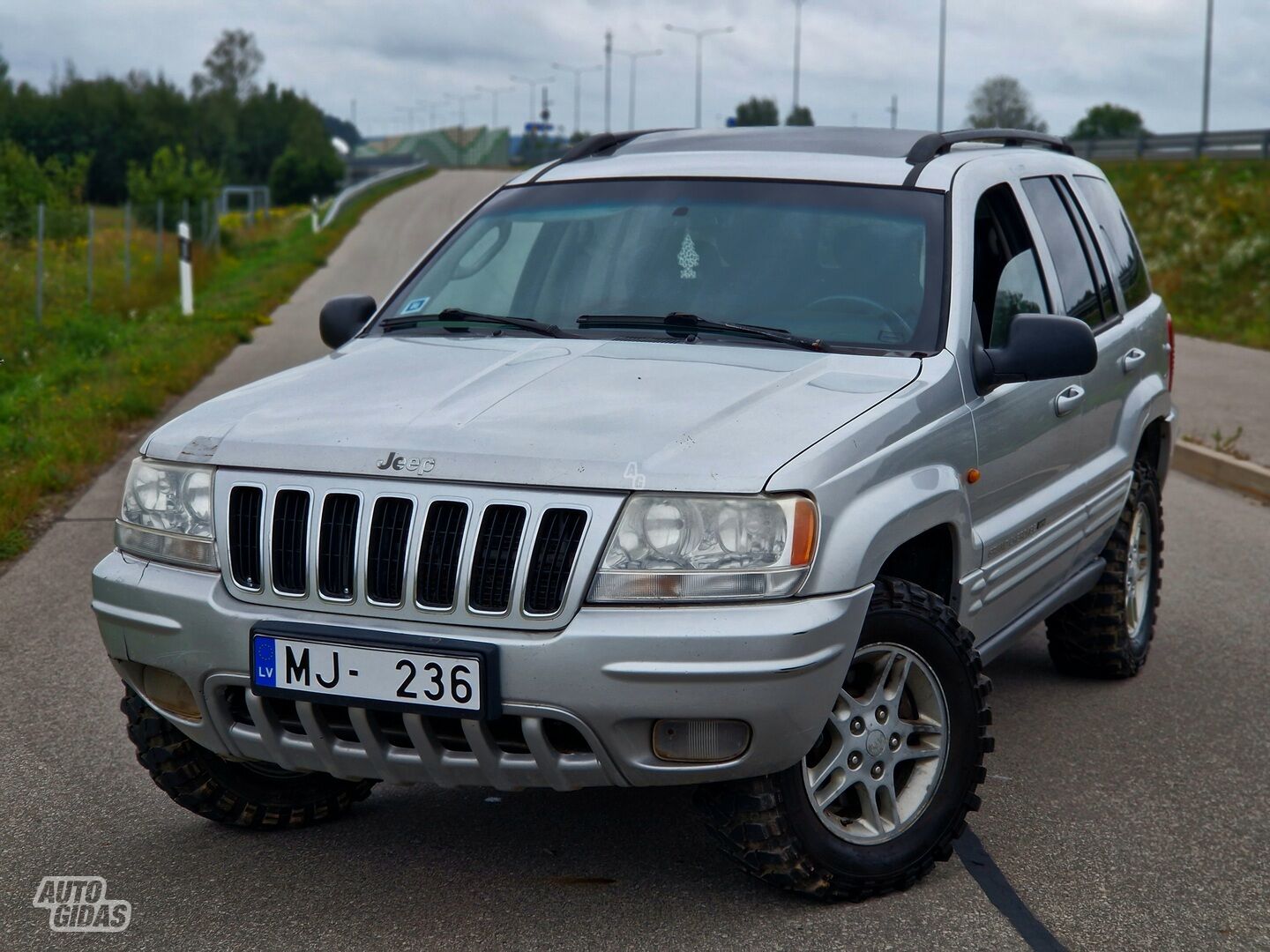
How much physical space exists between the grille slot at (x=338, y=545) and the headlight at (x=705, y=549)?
0.56 m

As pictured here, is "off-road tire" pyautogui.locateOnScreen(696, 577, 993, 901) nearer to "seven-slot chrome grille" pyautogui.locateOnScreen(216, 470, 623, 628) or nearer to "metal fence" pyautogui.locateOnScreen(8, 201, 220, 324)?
"seven-slot chrome grille" pyautogui.locateOnScreen(216, 470, 623, 628)

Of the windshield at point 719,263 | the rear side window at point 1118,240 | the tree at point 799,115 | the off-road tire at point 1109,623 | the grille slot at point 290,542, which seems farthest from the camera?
the tree at point 799,115

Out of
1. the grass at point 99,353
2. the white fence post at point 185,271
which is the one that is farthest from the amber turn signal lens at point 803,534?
the white fence post at point 185,271

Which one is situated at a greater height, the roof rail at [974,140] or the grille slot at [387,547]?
the roof rail at [974,140]

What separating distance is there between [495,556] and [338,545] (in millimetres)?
377

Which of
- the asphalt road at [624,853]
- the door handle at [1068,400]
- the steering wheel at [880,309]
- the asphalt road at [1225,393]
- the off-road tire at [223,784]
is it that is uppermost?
the steering wheel at [880,309]

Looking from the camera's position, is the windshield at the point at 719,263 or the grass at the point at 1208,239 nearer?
the windshield at the point at 719,263

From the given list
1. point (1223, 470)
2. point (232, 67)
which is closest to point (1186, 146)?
point (1223, 470)

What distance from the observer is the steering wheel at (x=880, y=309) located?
4027mm

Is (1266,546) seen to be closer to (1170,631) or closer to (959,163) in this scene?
(1170,631)

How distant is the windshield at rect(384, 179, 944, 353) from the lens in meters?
4.12

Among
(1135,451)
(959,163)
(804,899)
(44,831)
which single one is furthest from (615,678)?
(1135,451)

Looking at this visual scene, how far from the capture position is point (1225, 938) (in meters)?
3.36

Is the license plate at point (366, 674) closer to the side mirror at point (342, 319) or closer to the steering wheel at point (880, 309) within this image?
the steering wheel at point (880, 309)
